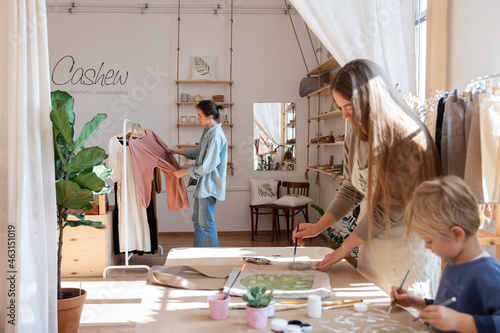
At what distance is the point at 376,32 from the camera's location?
228 cm

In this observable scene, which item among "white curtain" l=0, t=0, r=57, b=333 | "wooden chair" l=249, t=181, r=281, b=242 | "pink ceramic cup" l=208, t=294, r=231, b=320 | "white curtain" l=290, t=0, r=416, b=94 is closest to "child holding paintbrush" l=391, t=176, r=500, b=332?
"pink ceramic cup" l=208, t=294, r=231, b=320

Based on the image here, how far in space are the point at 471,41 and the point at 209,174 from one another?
2492 millimetres

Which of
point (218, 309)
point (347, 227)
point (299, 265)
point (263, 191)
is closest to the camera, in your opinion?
point (218, 309)

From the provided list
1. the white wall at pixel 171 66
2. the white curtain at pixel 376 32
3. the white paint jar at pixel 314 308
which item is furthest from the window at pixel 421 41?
the white wall at pixel 171 66

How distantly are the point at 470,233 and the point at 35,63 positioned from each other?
6.50 feet

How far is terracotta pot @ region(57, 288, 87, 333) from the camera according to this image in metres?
2.74

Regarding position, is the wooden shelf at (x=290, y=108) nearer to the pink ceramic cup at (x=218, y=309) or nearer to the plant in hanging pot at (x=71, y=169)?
→ the plant in hanging pot at (x=71, y=169)

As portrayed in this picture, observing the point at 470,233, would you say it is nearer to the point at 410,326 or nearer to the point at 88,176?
the point at 410,326

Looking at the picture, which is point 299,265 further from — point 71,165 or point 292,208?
point 292,208

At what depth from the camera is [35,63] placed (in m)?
2.23

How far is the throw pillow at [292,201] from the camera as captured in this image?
578cm

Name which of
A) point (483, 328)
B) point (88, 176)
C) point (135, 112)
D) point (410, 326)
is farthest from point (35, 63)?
point (135, 112)

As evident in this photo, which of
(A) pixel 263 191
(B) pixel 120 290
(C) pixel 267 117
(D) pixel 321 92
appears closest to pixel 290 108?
(C) pixel 267 117

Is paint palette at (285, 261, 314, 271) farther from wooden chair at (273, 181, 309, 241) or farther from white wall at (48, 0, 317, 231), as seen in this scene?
white wall at (48, 0, 317, 231)
